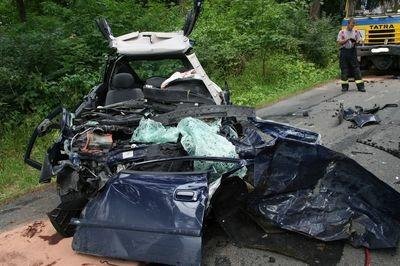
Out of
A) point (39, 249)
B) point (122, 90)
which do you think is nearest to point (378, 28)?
point (122, 90)

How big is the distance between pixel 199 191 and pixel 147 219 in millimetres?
456

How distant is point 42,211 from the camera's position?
5.21 m

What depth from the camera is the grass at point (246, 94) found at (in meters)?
6.36

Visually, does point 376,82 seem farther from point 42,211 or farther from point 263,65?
point 42,211

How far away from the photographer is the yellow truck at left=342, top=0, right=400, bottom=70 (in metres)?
13.7

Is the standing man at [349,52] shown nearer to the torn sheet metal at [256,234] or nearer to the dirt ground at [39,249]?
the torn sheet metal at [256,234]

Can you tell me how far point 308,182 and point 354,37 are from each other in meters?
9.05

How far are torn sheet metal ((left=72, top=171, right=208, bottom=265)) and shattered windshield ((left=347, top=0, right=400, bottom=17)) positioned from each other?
12381mm

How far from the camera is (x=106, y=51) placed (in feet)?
35.4

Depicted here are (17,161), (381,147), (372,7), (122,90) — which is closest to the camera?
(122,90)

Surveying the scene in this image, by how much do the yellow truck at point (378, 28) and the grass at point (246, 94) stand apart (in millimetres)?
1571

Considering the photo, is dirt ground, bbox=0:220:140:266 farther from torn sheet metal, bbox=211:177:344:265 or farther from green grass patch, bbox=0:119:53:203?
green grass patch, bbox=0:119:53:203

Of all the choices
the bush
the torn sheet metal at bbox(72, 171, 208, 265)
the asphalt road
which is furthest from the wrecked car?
the bush

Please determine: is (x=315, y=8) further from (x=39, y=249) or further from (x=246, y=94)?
(x=39, y=249)
